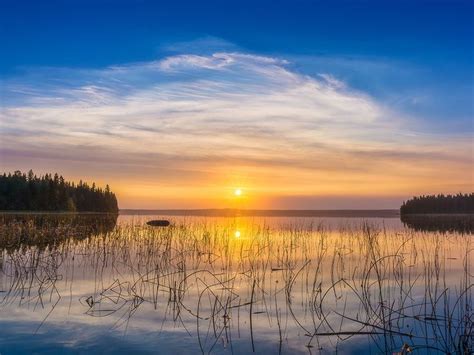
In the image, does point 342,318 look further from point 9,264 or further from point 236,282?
point 9,264

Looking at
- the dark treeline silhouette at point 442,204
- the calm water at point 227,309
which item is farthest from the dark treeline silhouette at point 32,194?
the dark treeline silhouette at point 442,204

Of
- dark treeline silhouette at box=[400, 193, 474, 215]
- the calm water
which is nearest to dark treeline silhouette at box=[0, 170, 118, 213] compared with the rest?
the calm water

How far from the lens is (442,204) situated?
445ft

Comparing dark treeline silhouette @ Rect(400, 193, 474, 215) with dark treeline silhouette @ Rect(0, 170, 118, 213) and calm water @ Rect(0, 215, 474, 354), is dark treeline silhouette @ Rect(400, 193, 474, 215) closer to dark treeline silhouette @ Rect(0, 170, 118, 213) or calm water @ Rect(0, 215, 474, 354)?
dark treeline silhouette @ Rect(0, 170, 118, 213)

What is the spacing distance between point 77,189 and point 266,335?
120942mm

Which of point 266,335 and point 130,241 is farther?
point 130,241

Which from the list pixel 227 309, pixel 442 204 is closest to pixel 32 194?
pixel 227 309

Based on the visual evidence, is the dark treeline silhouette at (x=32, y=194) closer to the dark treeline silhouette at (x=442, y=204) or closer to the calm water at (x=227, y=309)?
the calm water at (x=227, y=309)

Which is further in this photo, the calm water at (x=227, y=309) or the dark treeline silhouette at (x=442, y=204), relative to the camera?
the dark treeline silhouette at (x=442, y=204)

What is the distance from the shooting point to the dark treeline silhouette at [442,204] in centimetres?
13388

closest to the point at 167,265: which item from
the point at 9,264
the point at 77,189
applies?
the point at 9,264

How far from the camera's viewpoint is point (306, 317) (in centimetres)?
947

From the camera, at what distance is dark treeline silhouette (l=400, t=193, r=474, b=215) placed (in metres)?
134

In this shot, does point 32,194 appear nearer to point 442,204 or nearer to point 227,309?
point 227,309
